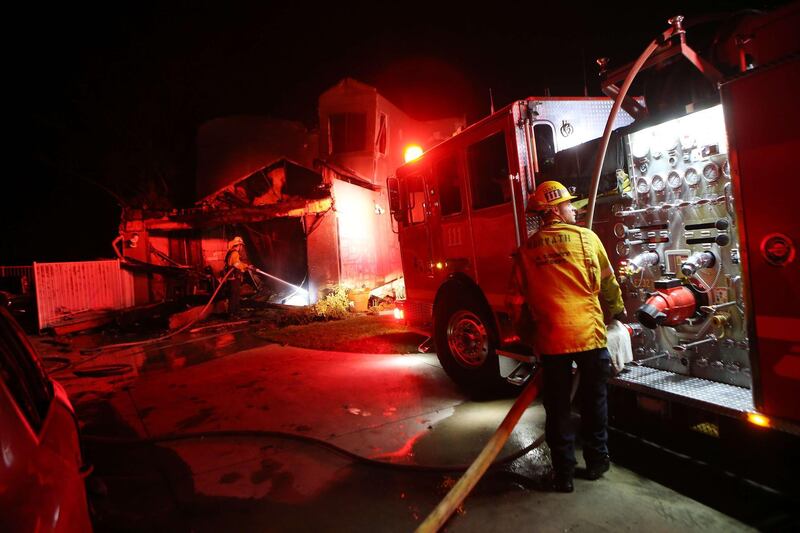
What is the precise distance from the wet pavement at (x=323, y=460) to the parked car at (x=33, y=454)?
0.37 m

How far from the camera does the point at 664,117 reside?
3328 millimetres

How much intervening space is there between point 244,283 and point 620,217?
565 inches

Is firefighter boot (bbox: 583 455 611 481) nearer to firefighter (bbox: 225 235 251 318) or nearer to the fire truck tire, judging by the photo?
the fire truck tire

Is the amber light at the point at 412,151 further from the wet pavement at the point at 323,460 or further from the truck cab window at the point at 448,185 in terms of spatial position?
the wet pavement at the point at 323,460

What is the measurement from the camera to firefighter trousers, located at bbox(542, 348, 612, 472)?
10.7ft

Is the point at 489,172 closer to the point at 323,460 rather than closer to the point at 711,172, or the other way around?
the point at 711,172

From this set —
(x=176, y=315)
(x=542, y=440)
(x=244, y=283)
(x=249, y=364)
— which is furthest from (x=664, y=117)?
(x=244, y=283)

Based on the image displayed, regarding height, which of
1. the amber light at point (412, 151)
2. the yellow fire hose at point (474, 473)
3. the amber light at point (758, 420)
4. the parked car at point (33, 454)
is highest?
the amber light at point (412, 151)

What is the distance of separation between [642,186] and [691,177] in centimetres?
38

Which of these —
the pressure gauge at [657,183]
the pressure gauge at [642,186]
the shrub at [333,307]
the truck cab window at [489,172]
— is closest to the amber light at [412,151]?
the truck cab window at [489,172]

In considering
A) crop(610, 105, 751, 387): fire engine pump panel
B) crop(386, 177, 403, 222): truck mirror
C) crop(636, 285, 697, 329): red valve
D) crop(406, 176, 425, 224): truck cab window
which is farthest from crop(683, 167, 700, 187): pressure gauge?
crop(386, 177, 403, 222): truck mirror

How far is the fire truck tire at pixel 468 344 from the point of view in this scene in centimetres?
500

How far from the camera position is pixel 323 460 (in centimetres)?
394

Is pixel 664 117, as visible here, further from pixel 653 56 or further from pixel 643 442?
pixel 643 442
